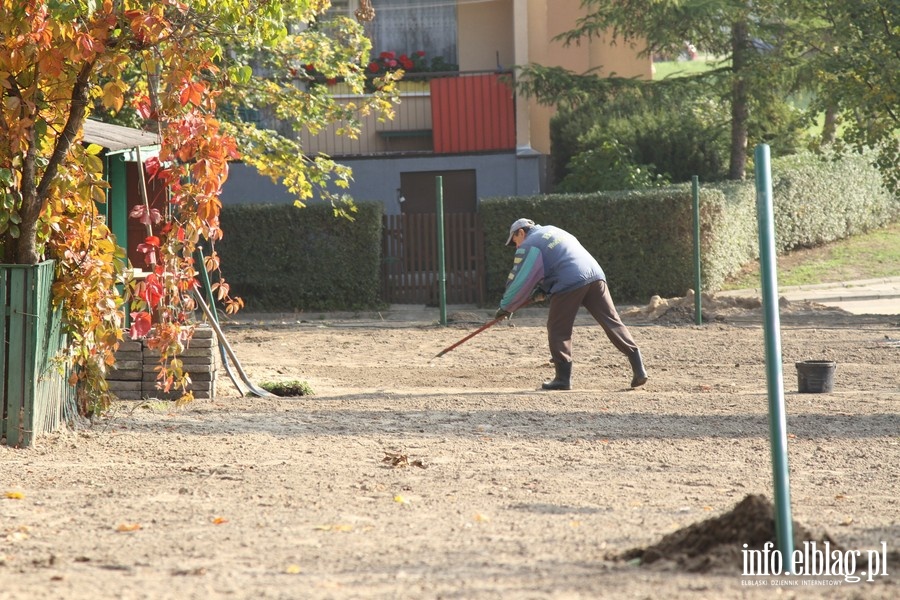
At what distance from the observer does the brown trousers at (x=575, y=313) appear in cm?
1066

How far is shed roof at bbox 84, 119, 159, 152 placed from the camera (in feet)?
32.6

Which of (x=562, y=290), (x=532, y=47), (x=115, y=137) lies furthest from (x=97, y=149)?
(x=532, y=47)

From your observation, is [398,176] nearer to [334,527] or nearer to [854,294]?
[854,294]

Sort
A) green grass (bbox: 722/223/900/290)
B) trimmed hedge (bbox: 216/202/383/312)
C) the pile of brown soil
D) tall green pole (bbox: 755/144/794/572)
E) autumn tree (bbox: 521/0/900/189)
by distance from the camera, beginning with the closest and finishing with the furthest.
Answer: tall green pole (bbox: 755/144/794/572) < the pile of brown soil < autumn tree (bbox: 521/0/900/189) < trimmed hedge (bbox: 216/202/383/312) < green grass (bbox: 722/223/900/290)

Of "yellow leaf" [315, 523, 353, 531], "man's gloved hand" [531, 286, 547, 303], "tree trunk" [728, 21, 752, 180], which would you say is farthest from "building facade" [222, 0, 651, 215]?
"yellow leaf" [315, 523, 353, 531]

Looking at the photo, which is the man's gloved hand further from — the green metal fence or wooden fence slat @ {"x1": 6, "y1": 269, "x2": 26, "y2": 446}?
wooden fence slat @ {"x1": 6, "y1": 269, "x2": 26, "y2": 446}

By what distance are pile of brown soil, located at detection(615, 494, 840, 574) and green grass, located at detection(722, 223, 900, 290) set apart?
592 inches

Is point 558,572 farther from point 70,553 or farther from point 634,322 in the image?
point 634,322

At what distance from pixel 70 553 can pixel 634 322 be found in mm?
11506

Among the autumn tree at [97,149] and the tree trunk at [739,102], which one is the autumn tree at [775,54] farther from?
the autumn tree at [97,149]

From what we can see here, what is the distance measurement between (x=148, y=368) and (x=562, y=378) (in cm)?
369

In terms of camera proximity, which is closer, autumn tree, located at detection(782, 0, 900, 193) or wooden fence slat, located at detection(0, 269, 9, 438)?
wooden fence slat, located at detection(0, 269, 9, 438)

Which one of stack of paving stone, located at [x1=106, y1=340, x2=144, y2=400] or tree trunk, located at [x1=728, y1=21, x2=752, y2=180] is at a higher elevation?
tree trunk, located at [x1=728, y1=21, x2=752, y2=180]

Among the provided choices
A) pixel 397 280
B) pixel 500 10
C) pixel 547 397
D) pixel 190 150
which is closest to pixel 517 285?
pixel 547 397
